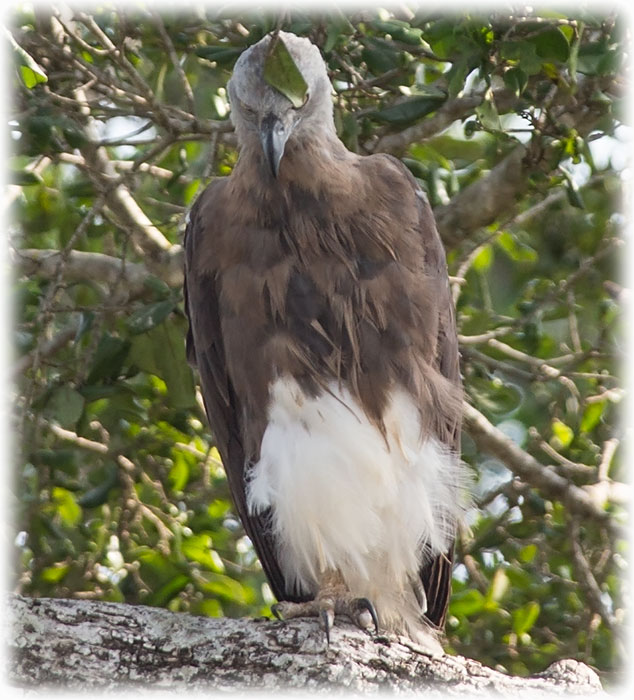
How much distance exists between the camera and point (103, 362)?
460 centimetres

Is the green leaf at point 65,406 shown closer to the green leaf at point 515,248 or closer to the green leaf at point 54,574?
the green leaf at point 54,574

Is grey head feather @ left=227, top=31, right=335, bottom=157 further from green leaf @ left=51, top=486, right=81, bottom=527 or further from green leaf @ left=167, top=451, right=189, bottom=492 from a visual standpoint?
green leaf @ left=51, top=486, right=81, bottom=527

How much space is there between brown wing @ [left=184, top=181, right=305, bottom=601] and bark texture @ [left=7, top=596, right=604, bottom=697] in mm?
950

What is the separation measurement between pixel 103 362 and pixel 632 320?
7.71ft

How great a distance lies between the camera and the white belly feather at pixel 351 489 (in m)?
4.16

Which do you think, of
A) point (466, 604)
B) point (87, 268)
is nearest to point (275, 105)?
point (87, 268)

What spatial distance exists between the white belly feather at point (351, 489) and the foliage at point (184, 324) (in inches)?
11.4

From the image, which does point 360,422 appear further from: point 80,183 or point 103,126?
point 103,126

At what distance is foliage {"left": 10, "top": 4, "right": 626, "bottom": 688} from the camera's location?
14.9ft

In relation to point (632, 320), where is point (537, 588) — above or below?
below

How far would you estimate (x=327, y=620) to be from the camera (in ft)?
12.4

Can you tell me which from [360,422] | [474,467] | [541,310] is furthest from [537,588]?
[360,422]

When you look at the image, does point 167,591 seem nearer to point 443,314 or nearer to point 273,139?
point 443,314

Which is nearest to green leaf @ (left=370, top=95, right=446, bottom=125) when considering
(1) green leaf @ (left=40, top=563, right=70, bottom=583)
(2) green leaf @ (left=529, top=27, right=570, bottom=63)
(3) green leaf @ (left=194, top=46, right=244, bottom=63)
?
(2) green leaf @ (left=529, top=27, right=570, bottom=63)
